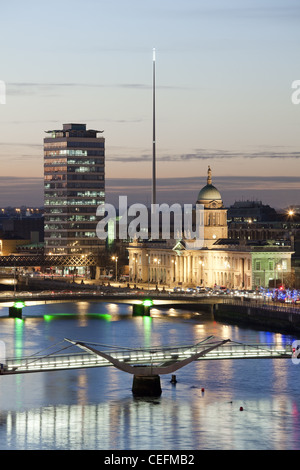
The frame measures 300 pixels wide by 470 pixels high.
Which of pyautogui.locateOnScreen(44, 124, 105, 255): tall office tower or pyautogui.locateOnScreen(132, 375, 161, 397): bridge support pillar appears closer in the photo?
pyautogui.locateOnScreen(132, 375, 161, 397): bridge support pillar

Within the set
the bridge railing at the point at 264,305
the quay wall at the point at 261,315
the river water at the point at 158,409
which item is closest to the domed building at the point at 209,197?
the bridge railing at the point at 264,305

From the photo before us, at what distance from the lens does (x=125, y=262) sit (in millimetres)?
137125

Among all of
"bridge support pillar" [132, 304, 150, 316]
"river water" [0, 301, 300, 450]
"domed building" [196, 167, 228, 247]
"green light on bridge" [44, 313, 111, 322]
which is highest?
"domed building" [196, 167, 228, 247]

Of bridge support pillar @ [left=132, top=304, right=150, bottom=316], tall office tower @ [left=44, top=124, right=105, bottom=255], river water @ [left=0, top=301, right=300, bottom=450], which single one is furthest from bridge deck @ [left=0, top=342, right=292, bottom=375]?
tall office tower @ [left=44, top=124, right=105, bottom=255]

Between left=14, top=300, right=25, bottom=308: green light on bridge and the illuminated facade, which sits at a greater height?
the illuminated facade

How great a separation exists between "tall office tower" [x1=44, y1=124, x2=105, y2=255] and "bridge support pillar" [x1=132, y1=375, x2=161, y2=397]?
8813 centimetres

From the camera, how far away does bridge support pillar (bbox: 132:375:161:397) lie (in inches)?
1953

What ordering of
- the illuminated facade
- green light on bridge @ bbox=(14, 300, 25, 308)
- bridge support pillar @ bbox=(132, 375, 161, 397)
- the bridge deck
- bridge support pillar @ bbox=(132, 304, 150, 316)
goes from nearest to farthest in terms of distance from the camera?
the bridge deck < bridge support pillar @ bbox=(132, 375, 161, 397) < green light on bridge @ bbox=(14, 300, 25, 308) < bridge support pillar @ bbox=(132, 304, 150, 316) < the illuminated facade

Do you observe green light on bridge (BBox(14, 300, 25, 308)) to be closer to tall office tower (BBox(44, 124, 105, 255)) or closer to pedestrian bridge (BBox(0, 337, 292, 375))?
pedestrian bridge (BBox(0, 337, 292, 375))

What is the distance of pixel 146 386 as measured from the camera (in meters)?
49.8

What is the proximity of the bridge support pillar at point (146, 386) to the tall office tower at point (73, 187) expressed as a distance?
88.1 meters

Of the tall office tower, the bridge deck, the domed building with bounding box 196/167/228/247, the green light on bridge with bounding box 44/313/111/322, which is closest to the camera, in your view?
the bridge deck

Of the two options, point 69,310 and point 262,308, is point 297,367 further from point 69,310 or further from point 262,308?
point 69,310
